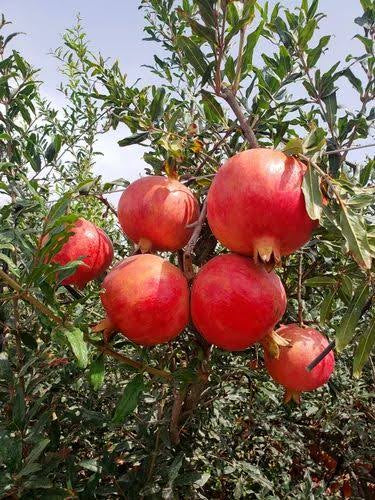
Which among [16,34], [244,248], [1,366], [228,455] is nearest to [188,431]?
[228,455]

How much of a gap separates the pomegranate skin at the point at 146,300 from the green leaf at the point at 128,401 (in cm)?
12

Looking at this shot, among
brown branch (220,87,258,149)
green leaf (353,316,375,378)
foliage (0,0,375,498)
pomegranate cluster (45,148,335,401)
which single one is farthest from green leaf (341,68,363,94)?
green leaf (353,316,375,378)

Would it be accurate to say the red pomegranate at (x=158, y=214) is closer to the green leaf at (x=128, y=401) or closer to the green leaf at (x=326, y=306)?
the green leaf at (x=128, y=401)

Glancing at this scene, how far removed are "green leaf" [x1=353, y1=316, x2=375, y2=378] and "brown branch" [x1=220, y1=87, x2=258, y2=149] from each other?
1.40ft

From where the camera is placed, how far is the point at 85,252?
105 centimetres

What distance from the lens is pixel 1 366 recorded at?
1233mm

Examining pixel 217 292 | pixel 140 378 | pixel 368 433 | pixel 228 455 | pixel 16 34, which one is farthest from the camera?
pixel 368 433

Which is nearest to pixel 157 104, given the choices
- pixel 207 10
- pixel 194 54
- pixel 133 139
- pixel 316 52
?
pixel 133 139

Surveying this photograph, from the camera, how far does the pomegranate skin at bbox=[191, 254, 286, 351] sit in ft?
2.75

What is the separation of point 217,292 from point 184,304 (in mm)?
92

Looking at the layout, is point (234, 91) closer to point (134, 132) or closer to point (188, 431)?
point (134, 132)

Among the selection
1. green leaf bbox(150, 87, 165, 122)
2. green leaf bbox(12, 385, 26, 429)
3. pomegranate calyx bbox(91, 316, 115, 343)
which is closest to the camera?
pomegranate calyx bbox(91, 316, 115, 343)

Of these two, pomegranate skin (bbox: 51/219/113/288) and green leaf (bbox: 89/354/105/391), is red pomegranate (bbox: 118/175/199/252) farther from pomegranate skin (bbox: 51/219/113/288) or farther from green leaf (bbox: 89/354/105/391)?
green leaf (bbox: 89/354/105/391)

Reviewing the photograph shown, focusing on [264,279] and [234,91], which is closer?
[264,279]
